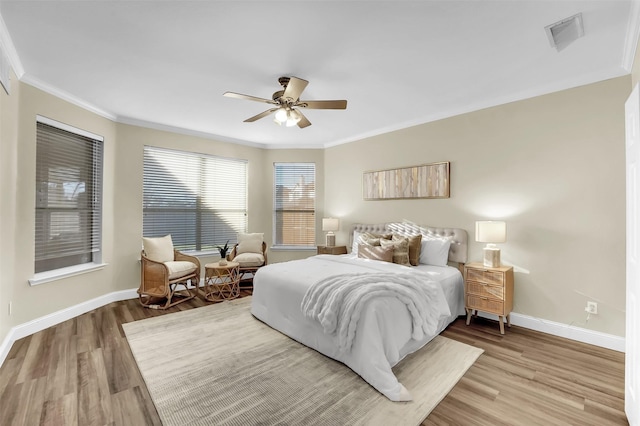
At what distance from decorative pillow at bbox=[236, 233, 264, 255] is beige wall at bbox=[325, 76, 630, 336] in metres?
3.07

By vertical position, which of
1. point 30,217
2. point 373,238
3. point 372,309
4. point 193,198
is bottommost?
point 372,309

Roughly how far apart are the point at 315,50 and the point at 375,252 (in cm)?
252

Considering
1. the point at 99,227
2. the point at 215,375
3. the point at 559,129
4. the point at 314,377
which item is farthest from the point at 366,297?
the point at 99,227

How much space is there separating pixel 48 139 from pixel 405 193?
4.82 metres

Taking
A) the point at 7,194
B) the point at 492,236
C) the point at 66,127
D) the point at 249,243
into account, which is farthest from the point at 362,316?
the point at 66,127

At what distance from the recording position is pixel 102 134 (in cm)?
408

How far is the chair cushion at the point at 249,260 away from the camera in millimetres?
4879

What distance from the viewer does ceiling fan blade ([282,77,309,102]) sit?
2479 mm

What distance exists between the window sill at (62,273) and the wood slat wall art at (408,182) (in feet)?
14.0

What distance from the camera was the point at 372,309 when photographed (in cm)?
227

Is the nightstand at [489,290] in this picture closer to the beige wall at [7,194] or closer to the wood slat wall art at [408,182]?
the wood slat wall art at [408,182]

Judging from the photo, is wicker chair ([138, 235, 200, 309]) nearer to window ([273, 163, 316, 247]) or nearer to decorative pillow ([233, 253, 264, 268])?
decorative pillow ([233, 253, 264, 268])

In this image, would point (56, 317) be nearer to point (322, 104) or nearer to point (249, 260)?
point (249, 260)

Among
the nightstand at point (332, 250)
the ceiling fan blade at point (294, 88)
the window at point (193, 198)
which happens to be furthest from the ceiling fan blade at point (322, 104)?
the window at point (193, 198)
